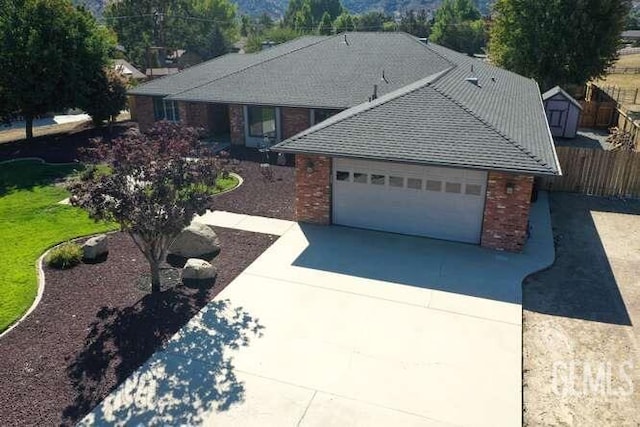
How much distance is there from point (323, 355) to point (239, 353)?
5.35 feet

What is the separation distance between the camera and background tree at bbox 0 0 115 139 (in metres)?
24.8

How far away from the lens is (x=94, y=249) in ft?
43.6

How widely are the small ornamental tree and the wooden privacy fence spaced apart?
1410 cm

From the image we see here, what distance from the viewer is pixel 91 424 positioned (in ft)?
25.6

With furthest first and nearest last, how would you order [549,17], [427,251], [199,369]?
1. [549,17]
2. [427,251]
3. [199,369]

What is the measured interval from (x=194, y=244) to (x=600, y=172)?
49.7 feet

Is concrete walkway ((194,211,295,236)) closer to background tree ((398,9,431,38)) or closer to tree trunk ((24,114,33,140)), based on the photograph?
tree trunk ((24,114,33,140))

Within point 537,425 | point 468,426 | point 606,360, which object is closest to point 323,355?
point 468,426

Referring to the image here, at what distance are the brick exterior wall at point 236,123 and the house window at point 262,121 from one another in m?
0.46

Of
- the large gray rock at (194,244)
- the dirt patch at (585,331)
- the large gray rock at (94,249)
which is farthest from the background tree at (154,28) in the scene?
the dirt patch at (585,331)

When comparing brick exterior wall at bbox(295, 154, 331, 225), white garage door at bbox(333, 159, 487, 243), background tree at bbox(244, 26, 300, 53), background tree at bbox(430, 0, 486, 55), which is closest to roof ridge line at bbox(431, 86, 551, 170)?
white garage door at bbox(333, 159, 487, 243)

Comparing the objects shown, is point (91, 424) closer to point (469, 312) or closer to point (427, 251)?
point (469, 312)

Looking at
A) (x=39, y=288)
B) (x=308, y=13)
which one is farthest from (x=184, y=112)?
(x=308, y=13)

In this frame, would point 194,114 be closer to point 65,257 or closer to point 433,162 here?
point 65,257
